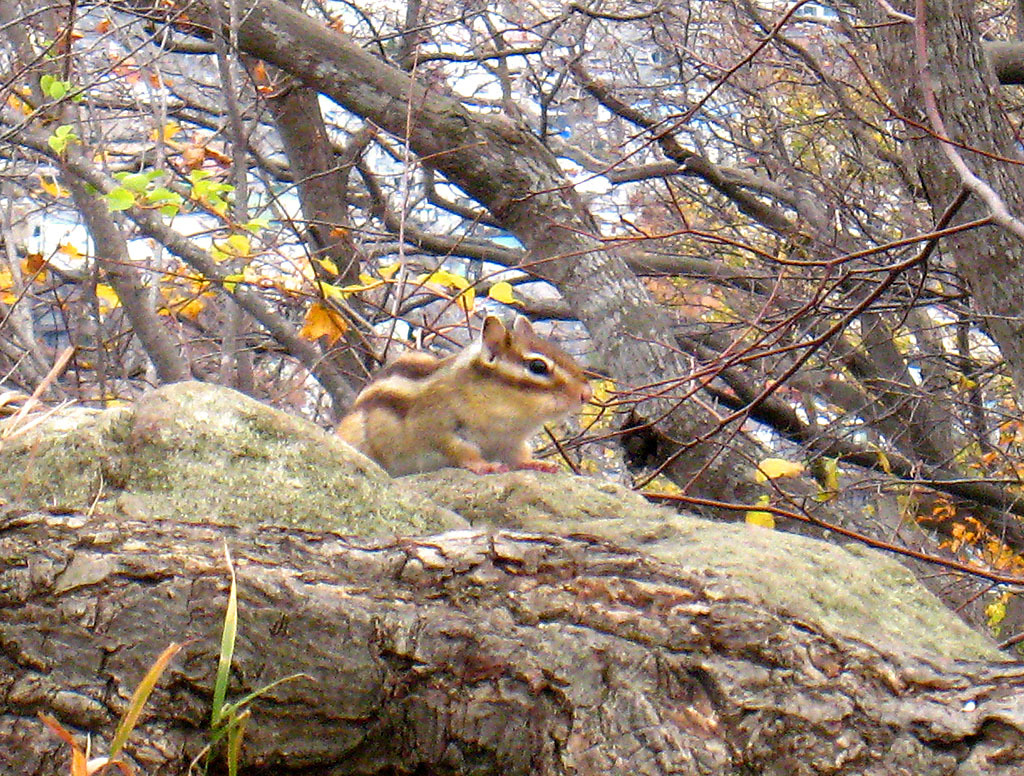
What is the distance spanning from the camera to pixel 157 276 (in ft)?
22.4

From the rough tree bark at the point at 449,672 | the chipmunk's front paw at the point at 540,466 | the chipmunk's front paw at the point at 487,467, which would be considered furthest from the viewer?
the chipmunk's front paw at the point at 487,467

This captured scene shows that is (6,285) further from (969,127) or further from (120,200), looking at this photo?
(969,127)

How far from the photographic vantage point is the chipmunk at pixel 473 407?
4.53 meters

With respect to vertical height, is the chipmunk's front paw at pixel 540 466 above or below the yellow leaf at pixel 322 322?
below

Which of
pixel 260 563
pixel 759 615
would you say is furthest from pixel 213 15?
pixel 759 615

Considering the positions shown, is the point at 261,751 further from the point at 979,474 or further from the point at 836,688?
the point at 979,474

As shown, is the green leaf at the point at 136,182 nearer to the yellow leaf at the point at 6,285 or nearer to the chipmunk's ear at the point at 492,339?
the chipmunk's ear at the point at 492,339

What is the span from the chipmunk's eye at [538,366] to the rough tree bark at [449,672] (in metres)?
2.33

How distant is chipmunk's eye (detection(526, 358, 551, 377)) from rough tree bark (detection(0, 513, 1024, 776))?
7.64 ft

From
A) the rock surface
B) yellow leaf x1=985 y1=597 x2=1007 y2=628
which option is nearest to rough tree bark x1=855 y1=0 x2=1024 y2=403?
the rock surface

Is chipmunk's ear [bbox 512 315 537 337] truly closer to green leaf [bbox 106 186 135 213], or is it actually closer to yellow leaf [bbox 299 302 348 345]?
yellow leaf [bbox 299 302 348 345]

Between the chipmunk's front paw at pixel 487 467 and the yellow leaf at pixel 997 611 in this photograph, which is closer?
the chipmunk's front paw at pixel 487 467

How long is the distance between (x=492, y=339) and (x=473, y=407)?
0.28m

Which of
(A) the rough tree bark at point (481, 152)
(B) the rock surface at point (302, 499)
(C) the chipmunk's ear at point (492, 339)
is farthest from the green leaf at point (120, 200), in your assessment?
(A) the rough tree bark at point (481, 152)
